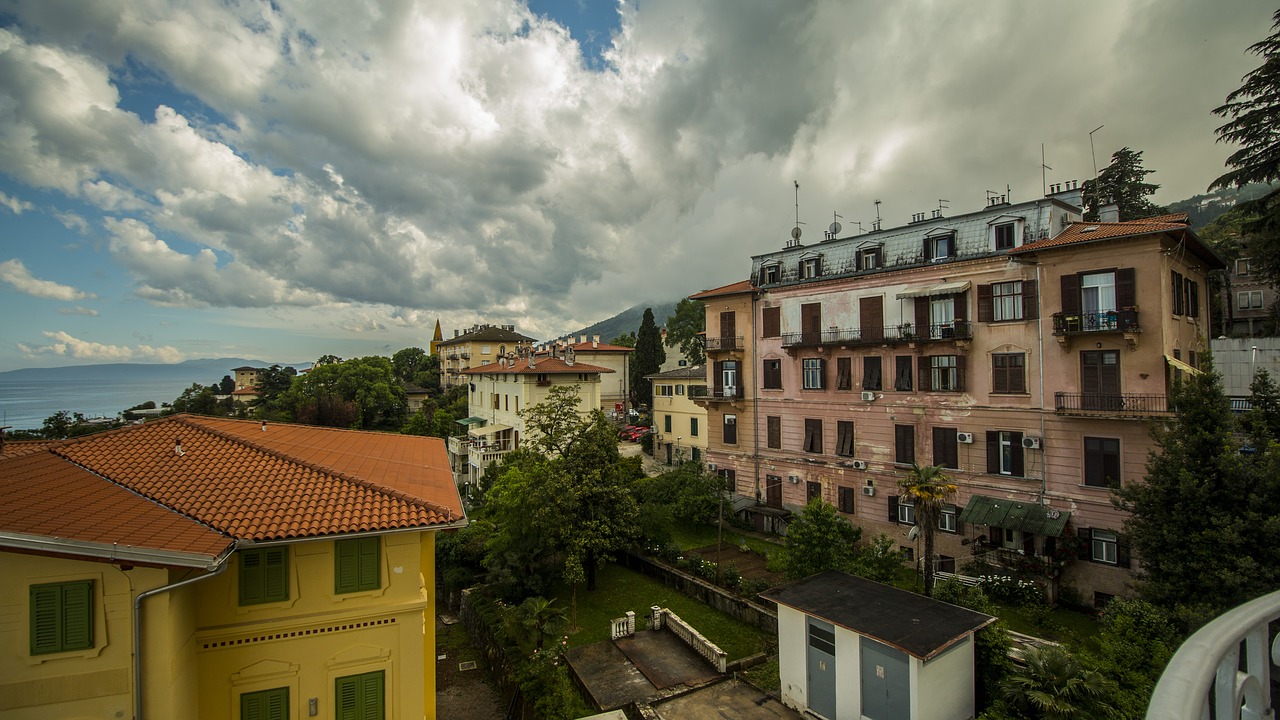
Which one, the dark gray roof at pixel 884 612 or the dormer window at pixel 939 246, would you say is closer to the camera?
the dark gray roof at pixel 884 612

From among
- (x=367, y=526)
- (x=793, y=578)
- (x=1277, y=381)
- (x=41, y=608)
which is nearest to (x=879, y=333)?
(x=793, y=578)

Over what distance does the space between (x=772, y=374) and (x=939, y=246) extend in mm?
10353

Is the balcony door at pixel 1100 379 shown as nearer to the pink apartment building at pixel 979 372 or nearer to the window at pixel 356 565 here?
the pink apartment building at pixel 979 372

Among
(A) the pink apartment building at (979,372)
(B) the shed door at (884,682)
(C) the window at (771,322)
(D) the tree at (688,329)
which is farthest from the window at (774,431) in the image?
(D) the tree at (688,329)

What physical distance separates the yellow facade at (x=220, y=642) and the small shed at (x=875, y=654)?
31.7 feet

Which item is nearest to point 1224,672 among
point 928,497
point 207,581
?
point 207,581

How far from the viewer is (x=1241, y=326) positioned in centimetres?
3572

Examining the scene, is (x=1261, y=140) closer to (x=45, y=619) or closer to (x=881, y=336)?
(x=881, y=336)

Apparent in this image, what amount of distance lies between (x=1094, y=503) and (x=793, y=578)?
11512 mm

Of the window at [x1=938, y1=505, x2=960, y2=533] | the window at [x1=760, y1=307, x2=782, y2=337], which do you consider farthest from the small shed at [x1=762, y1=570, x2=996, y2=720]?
the window at [x1=760, y1=307, x2=782, y2=337]

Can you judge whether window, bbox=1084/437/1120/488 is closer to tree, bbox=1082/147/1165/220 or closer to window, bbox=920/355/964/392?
window, bbox=920/355/964/392

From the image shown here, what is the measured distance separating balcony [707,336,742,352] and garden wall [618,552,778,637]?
1262 centimetres

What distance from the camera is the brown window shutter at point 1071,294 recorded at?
21125 millimetres

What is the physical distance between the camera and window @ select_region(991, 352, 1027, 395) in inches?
896
